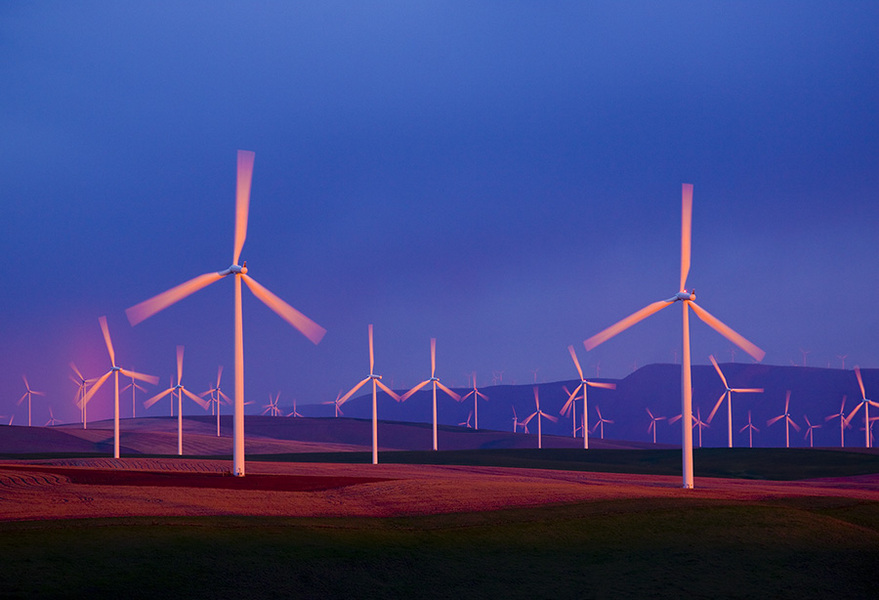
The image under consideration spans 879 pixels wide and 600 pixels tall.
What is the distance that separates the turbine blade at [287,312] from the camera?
34.8 metres

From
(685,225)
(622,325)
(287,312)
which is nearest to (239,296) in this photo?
(287,312)

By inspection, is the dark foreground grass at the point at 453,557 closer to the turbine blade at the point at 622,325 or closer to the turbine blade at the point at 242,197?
the turbine blade at the point at 622,325

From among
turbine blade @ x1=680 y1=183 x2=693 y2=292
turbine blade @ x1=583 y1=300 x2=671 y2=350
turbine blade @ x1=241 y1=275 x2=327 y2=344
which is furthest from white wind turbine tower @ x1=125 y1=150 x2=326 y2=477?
turbine blade @ x1=680 y1=183 x2=693 y2=292

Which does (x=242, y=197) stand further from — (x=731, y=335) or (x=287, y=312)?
(x=731, y=335)

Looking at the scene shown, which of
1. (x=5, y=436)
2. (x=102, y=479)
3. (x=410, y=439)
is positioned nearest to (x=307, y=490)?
(x=102, y=479)

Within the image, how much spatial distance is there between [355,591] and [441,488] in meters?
15.3

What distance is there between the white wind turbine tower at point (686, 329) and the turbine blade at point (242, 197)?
16.8 m

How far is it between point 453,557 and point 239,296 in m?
20.7

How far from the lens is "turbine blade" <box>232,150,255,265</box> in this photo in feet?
123

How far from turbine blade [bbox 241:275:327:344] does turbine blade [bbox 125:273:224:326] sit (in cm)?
168

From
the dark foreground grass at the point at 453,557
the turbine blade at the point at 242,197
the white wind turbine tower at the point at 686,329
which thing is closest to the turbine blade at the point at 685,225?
the white wind turbine tower at the point at 686,329

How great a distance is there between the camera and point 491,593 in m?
18.4

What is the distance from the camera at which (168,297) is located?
115 feet

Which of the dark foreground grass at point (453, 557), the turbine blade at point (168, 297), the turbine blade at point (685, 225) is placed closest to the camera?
the dark foreground grass at point (453, 557)
